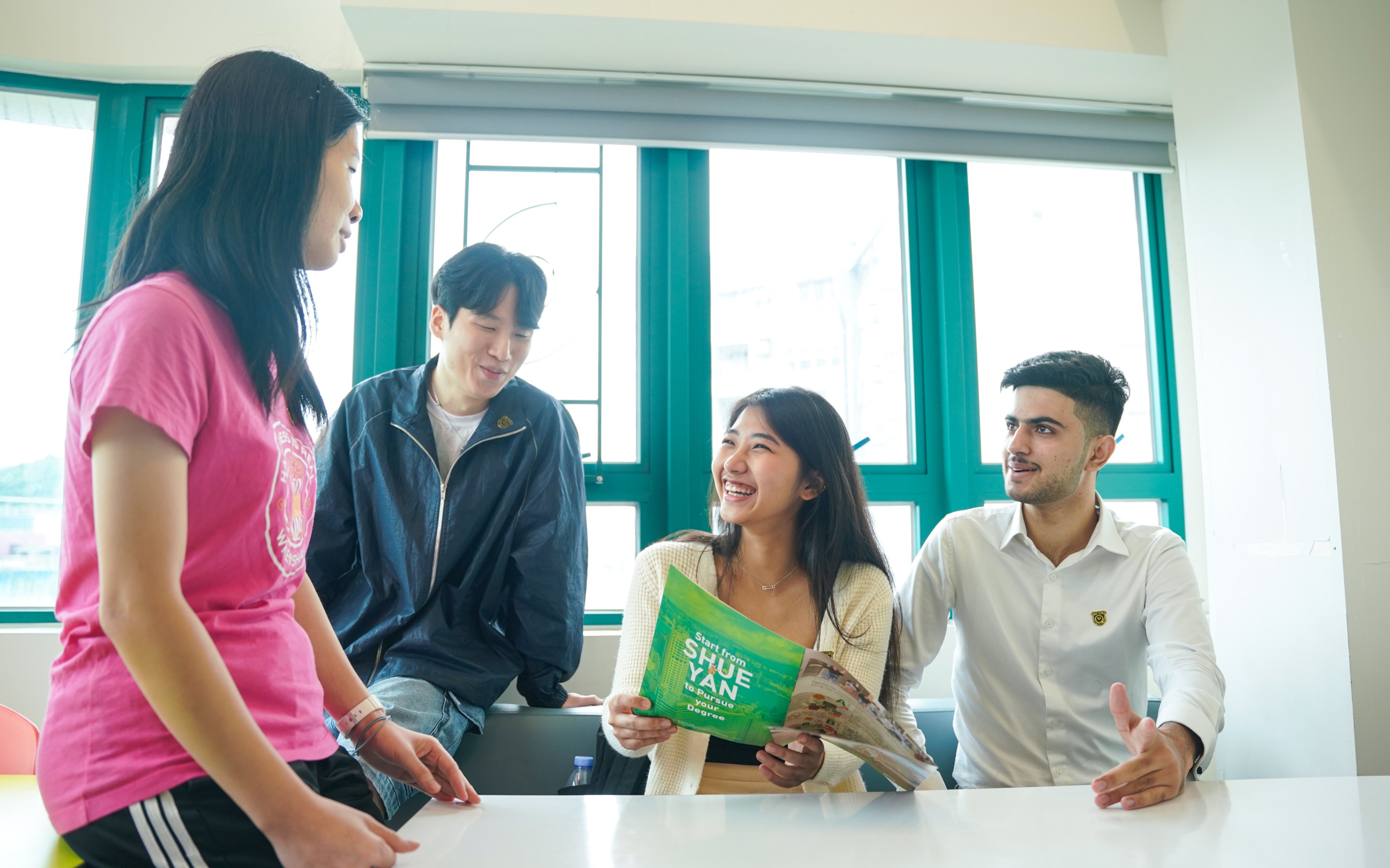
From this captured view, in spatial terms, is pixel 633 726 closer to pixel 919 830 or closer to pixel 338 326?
pixel 919 830

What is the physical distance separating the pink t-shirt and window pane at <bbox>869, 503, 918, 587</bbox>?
2.04 metres

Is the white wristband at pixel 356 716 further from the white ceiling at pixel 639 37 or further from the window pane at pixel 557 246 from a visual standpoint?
the white ceiling at pixel 639 37

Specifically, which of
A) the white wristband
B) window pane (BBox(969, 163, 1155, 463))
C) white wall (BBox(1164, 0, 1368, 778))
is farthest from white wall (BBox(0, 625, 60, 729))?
white wall (BBox(1164, 0, 1368, 778))

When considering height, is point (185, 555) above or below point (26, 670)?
above

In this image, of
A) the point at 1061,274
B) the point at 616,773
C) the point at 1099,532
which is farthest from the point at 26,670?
the point at 1061,274

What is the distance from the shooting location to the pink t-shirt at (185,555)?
0.66 m

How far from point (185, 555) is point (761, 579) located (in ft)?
3.43

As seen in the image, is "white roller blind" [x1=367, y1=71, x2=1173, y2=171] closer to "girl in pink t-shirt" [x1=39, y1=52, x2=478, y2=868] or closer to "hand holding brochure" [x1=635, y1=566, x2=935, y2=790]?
"girl in pink t-shirt" [x1=39, y1=52, x2=478, y2=868]

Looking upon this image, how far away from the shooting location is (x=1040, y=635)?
1.57 metres

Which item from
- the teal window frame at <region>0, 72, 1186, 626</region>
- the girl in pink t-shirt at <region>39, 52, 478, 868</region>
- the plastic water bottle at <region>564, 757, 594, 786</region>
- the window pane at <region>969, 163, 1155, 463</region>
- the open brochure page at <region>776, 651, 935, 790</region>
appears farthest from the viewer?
the window pane at <region>969, 163, 1155, 463</region>

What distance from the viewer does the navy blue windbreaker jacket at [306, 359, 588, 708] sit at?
1.73 metres

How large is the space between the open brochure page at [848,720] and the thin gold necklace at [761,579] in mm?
592

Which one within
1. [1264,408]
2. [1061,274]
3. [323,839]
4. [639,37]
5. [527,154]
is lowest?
[323,839]

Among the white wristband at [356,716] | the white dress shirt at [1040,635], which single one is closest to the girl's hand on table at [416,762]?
the white wristband at [356,716]
